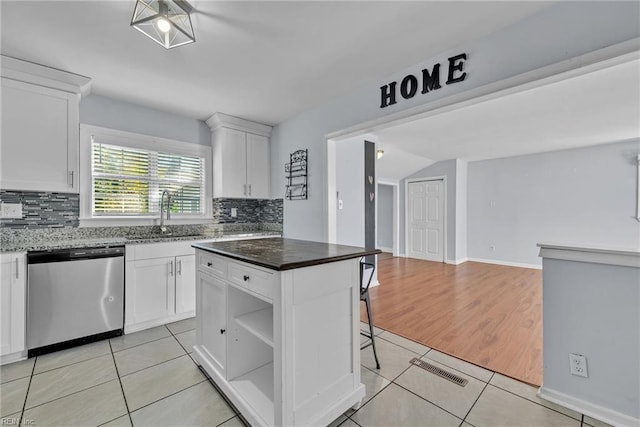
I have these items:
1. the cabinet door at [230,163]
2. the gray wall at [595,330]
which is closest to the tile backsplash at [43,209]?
the cabinet door at [230,163]

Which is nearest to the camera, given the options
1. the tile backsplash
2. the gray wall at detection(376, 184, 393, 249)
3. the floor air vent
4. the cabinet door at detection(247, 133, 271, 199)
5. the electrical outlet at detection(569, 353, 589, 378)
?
the electrical outlet at detection(569, 353, 589, 378)

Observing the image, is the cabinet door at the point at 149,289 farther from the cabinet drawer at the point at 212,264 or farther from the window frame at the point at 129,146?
the cabinet drawer at the point at 212,264

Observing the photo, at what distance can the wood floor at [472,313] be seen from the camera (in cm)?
226

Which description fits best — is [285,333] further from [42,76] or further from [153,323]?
[42,76]

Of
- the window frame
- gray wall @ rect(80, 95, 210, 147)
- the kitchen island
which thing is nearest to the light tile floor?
the kitchen island

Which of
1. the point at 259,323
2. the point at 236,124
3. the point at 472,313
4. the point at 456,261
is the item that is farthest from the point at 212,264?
the point at 456,261

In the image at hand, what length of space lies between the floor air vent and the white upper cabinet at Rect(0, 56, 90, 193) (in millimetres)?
3427

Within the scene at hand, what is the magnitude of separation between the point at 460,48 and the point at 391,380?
8.14 feet

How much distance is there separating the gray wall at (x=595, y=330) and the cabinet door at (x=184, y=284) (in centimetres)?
317

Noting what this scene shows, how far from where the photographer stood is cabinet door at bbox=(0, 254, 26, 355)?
6.79ft

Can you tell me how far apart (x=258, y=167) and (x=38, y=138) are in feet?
7.25

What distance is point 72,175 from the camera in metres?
2.56

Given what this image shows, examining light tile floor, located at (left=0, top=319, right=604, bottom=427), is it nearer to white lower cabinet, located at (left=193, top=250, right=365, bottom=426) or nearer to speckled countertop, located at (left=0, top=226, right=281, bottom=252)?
white lower cabinet, located at (left=193, top=250, right=365, bottom=426)

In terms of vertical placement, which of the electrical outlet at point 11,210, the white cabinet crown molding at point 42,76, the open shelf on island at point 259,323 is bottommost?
the open shelf on island at point 259,323
